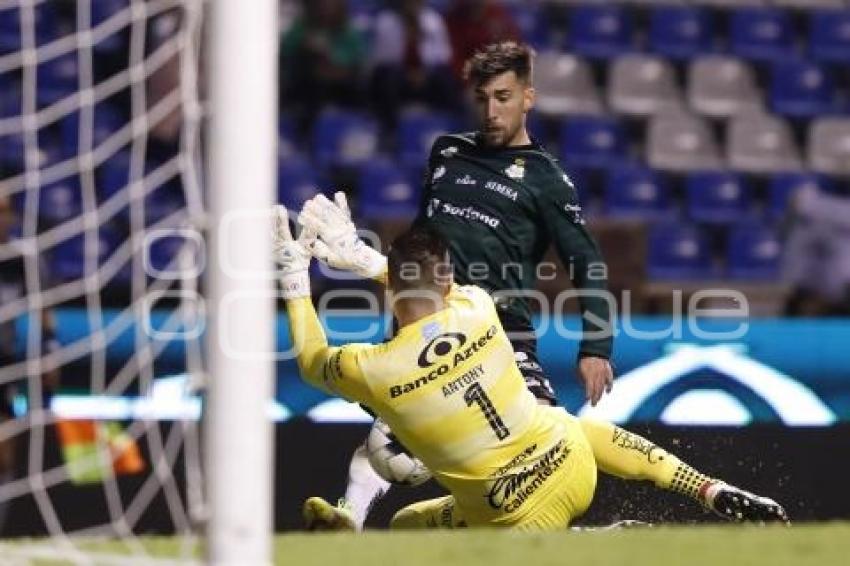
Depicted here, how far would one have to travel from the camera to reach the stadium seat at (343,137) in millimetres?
12680

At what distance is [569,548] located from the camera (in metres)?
5.27

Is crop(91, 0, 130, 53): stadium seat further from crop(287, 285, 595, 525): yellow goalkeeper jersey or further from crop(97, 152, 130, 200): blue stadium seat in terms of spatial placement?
crop(287, 285, 595, 525): yellow goalkeeper jersey

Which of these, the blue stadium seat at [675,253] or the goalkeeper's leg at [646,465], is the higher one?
the goalkeeper's leg at [646,465]

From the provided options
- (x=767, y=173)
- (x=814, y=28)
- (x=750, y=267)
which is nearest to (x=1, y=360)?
(x=750, y=267)

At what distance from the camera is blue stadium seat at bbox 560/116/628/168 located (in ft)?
42.8

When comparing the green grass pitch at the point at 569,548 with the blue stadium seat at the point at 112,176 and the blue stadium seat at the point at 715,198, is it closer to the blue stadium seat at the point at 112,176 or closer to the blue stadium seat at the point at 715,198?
the blue stadium seat at the point at 112,176

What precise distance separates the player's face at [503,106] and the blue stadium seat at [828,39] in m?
7.20

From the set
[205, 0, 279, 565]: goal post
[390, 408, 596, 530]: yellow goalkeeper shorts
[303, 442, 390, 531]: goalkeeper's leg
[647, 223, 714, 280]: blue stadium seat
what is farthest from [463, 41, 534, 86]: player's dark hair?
[647, 223, 714, 280]: blue stadium seat

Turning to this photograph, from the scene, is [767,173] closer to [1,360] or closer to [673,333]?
[673,333]

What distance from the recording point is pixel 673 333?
9711 mm

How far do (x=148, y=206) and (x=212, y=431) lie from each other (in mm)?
7141

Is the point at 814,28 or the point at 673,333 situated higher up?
the point at 814,28

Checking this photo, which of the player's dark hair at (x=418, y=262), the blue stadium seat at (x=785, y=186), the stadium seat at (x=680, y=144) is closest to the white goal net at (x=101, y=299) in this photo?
the player's dark hair at (x=418, y=262)

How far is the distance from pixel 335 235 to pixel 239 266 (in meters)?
2.49
